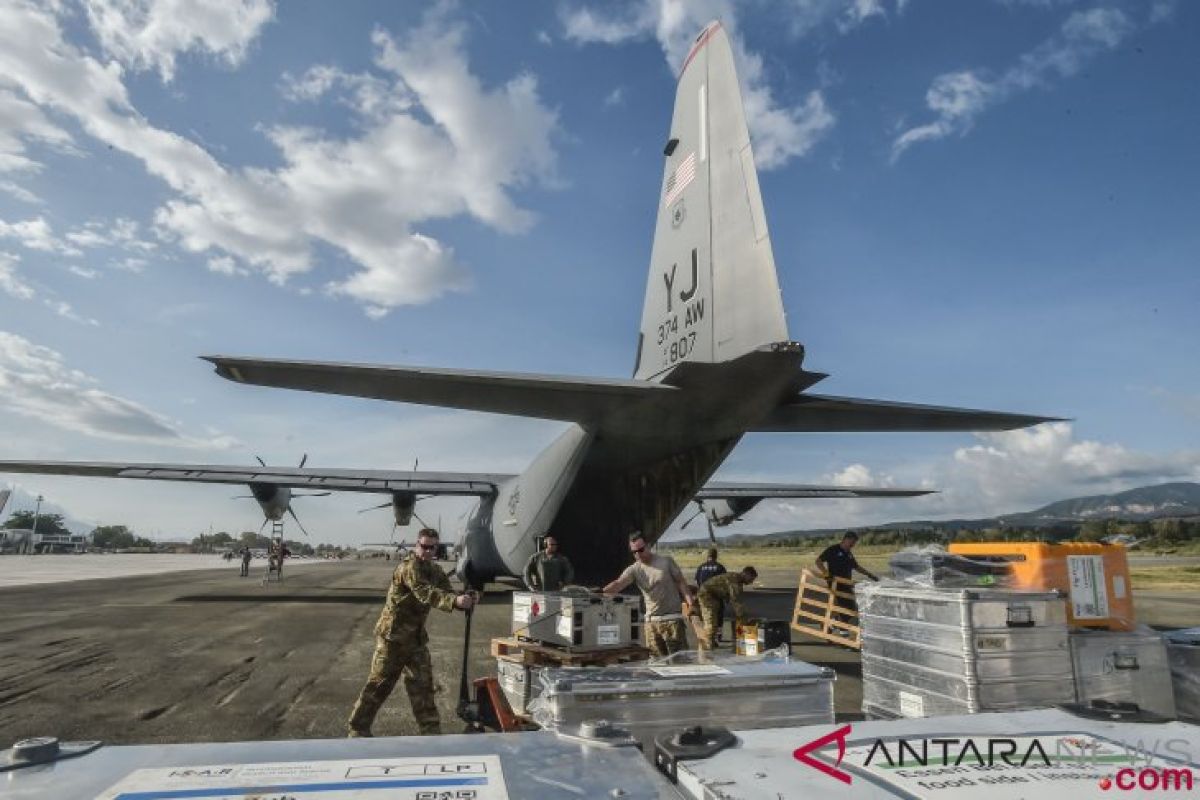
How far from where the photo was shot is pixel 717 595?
920cm

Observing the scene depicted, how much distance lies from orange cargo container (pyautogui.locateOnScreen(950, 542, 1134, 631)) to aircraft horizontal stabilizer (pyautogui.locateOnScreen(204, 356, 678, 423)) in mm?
5342

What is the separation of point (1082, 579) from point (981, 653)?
1177 mm

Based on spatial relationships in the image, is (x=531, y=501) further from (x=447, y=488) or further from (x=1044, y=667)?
(x=1044, y=667)

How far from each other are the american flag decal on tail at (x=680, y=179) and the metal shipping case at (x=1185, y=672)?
8009 millimetres

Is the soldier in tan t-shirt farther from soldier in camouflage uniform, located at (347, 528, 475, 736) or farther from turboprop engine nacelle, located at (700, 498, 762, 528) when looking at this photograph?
turboprop engine nacelle, located at (700, 498, 762, 528)

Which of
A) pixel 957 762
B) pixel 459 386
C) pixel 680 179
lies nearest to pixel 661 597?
pixel 459 386

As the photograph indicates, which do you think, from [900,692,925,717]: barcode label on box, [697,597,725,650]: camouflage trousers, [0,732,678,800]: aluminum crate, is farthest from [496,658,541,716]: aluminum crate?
[697,597,725,650]: camouflage trousers

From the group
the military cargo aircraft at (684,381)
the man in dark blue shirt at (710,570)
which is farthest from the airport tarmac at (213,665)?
the military cargo aircraft at (684,381)

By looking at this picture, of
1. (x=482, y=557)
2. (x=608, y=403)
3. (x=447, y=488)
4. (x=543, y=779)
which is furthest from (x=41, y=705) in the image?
(x=447, y=488)

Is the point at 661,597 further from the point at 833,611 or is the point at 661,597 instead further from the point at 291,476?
the point at 291,476

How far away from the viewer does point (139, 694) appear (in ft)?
25.8

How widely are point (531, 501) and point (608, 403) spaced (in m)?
6.48

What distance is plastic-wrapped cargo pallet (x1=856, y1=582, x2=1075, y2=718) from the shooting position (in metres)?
4.07

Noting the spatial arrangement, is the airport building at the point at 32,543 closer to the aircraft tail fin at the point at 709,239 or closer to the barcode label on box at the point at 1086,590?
the aircraft tail fin at the point at 709,239
